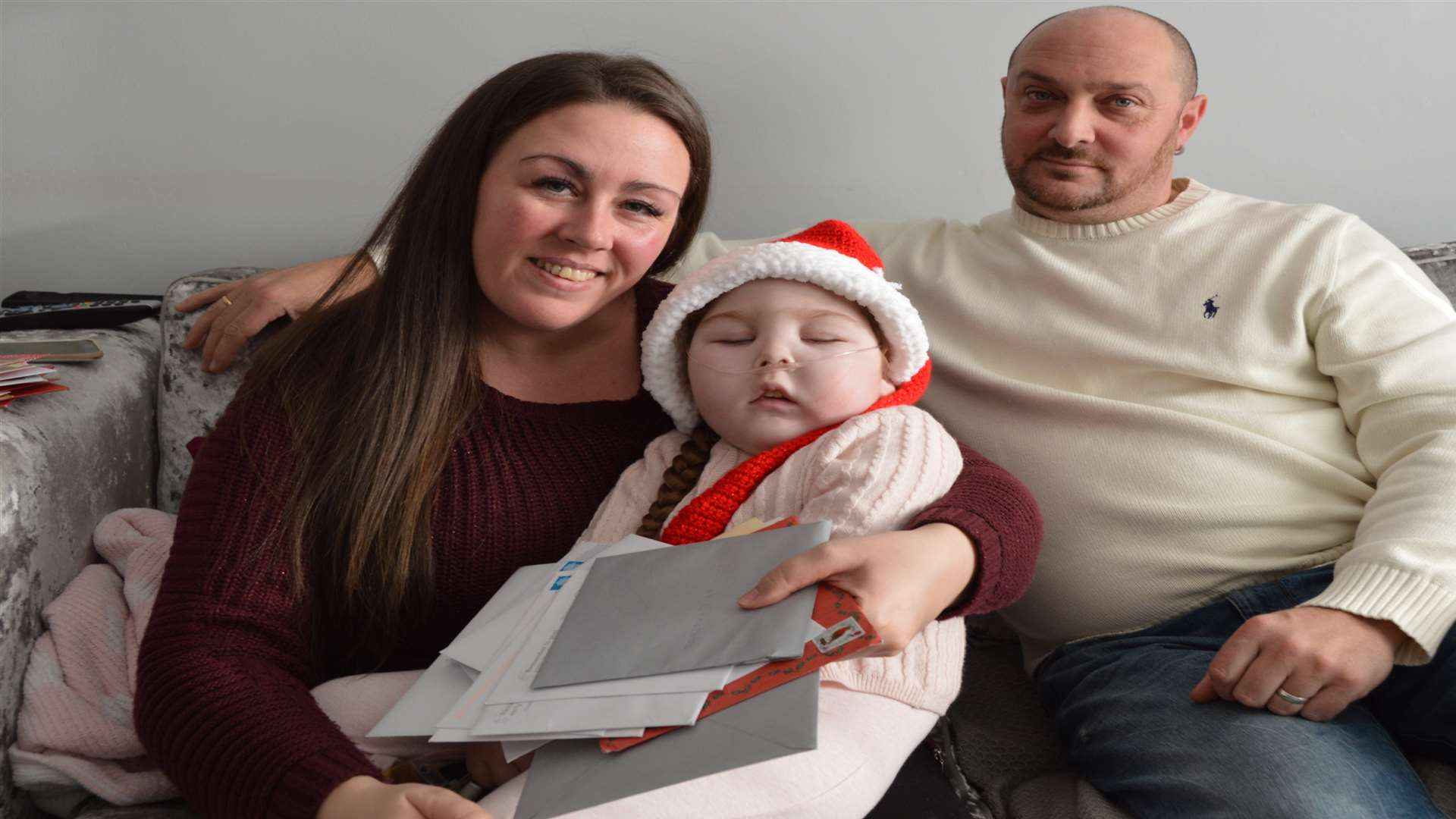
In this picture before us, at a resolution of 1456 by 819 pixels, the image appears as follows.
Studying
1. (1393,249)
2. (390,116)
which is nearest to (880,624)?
(1393,249)

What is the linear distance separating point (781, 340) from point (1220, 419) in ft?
2.47

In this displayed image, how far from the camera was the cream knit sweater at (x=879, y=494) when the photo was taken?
3.93 feet

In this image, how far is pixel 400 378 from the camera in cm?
140

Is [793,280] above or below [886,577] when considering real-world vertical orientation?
above

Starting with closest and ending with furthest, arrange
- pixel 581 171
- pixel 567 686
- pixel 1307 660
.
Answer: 1. pixel 567 686
2. pixel 1307 660
3. pixel 581 171

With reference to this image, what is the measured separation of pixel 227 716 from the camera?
1.15 metres

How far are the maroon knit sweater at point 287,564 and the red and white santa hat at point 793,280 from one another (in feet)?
0.43

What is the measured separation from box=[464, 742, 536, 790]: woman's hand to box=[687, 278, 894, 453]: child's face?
0.49 meters

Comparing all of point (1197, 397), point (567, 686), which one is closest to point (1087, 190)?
point (1197, 397)

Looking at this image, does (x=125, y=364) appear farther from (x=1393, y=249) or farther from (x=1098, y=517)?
(x=1393, y=249)

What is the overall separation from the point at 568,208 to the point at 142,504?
1018mm

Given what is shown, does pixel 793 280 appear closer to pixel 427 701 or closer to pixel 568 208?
pixel 568 208

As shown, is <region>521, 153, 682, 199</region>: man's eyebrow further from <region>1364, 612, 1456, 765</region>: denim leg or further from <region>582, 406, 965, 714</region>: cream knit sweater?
<region>1364, 612, 1456, 765</region>: denim leg

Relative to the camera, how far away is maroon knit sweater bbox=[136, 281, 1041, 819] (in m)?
1.13
